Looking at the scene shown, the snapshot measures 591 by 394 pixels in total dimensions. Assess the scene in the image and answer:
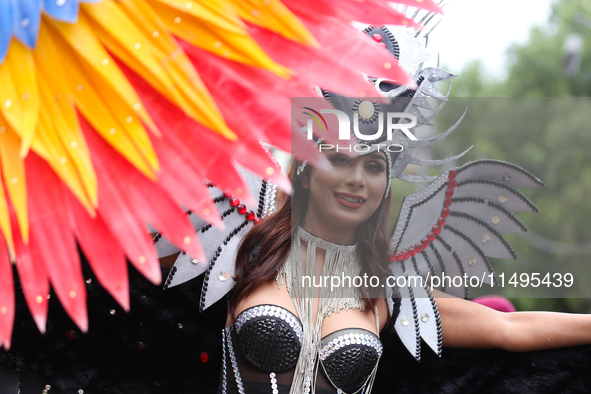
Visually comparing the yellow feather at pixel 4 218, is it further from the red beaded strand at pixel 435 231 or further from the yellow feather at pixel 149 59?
the red beaded strand at pixel 435 231

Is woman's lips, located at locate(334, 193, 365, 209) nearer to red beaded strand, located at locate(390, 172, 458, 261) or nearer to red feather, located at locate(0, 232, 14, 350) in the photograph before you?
red beaded strand, located at locate(390, 172, 458, 261)

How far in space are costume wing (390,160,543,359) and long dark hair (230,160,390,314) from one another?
0.04m

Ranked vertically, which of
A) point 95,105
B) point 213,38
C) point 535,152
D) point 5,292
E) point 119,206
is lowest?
point 5,292

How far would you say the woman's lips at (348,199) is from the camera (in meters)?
1.01

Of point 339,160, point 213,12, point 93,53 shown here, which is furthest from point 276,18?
point 339,160

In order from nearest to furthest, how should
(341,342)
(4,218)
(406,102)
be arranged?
(4,218) → (406,102) → (341,342)

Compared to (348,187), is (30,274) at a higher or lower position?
lower

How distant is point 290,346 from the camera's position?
1.05 metres

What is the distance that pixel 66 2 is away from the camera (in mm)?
616

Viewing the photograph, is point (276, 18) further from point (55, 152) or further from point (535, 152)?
point (535, 152)

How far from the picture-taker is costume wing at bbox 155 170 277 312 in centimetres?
111

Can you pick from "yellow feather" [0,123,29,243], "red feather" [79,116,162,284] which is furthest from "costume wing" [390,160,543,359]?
"yellow feather" [0,123,29,243]

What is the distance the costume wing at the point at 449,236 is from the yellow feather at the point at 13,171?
2.28 ft

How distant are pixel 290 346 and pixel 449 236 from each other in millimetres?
424
